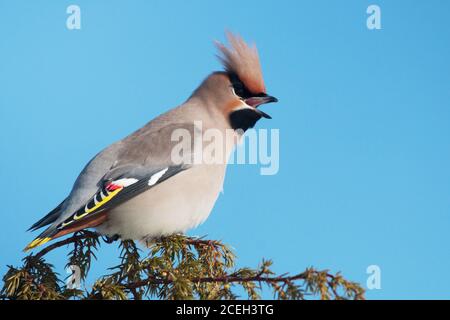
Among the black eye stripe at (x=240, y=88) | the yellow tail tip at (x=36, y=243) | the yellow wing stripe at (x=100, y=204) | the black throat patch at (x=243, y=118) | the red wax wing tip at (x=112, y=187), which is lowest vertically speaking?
the yellow tail tip at (x=36, y=243)

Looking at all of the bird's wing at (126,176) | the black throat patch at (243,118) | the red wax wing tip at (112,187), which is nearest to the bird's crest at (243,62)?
the black throat patch at (243,118)

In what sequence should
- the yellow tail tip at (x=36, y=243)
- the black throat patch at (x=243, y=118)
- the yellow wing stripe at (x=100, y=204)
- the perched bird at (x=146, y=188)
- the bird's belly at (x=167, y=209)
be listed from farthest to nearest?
the black throat patch at (x=243, y=118) → the bird's belly at (x=167, y=209) → the perched bird at (x=146, y=188) → the yellow wing stripe at (x=100, y=204) → the yellow tail tip at (x=36, y=243)

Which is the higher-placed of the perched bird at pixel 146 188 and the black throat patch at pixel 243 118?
the black throat patch at pixel 243 118

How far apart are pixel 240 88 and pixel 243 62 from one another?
204 mm

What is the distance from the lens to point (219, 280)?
3348mm

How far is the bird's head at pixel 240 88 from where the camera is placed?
530cm

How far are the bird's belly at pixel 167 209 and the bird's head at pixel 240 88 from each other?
29.8 inches

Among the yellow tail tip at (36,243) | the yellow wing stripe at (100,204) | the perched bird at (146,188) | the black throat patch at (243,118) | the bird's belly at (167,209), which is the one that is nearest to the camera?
the yellow tail tip at (36,243)

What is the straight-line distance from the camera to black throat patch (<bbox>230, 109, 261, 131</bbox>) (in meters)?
5.30

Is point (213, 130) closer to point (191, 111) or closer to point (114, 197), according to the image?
point (191, 111)

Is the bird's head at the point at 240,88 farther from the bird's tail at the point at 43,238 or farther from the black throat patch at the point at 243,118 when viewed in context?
the bird's tail at the point at 43,238

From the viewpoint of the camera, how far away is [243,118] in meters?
5.32

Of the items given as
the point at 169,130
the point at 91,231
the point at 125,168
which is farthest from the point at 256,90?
the point at 91,231
